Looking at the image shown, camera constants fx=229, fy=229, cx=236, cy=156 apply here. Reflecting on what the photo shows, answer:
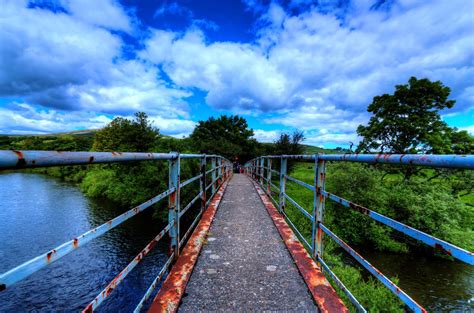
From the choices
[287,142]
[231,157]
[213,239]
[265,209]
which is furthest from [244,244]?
[231,157]

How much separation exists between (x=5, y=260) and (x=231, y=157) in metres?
27.7

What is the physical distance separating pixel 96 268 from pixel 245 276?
38.7 feet

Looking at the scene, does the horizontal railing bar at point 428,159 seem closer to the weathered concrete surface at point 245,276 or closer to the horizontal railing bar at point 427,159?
the horizontal railing bar at point 427,159

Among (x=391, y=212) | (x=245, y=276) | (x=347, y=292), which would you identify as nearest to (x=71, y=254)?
(x=245, y=276)

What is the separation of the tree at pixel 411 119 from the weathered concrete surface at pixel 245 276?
14283mm

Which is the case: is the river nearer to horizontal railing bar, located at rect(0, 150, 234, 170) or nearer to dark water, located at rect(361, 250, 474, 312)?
dark water, located at rect(361, 250, 474, 312)

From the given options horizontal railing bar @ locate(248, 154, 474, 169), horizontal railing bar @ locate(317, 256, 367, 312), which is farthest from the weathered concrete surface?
horizontal railing bar @ locate(248, 154, 474, 169)

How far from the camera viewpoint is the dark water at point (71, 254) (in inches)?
352

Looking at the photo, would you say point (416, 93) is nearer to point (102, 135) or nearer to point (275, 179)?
point (275, 179)

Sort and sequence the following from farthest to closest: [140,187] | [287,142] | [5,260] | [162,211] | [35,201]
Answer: [287,142], [35,201], [140,187], [162,211], [5,260]

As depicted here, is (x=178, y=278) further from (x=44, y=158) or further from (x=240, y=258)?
(x=44, y=158)

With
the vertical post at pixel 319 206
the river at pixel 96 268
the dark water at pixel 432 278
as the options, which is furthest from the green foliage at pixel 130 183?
the vertical post at pixel 319 206

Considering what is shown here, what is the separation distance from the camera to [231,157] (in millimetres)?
36344

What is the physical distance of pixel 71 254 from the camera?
1223 centimetres
